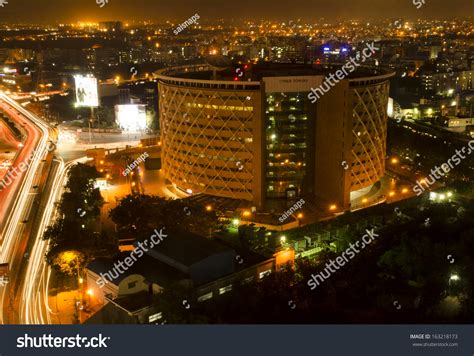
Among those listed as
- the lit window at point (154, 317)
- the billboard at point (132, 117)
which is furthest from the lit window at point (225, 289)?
the billboard at point (132, 117)

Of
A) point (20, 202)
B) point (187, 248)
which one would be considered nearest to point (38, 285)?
point (187, 248)

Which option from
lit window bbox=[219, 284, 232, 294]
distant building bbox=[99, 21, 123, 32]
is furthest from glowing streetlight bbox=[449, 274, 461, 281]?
distant building bbox=[99, 21, 123, 32]

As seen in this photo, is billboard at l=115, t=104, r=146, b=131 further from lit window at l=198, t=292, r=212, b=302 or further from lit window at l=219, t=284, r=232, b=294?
lit window at l=198, t=292, r=212, b=302

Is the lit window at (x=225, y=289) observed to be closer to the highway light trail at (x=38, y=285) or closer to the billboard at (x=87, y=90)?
the highway light trail at (x=38, y=285)

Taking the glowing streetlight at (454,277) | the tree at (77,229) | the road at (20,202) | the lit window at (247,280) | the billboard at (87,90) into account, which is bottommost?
the road at (20,202)

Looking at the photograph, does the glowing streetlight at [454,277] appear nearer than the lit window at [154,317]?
No

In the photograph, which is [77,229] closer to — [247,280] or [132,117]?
[247,280]

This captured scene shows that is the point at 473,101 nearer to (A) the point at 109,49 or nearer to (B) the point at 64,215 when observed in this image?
(B) the point at 64,215
